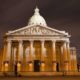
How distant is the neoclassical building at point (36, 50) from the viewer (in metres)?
55.6

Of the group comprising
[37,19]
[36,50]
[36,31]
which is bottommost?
[36,50]

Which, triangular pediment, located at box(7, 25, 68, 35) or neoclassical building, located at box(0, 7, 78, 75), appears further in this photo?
triangular pediment, located at box(7, 25, 68, 35)

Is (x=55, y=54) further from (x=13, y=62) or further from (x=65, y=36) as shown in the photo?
(x=13, y=62)

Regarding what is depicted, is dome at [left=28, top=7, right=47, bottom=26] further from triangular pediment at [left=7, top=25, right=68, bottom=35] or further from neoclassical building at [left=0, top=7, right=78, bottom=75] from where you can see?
triangular pediment at [left=7, top=25, right=68, bottom=35]

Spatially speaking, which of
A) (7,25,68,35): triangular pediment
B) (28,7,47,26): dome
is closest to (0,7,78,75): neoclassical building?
(7,25,68,35): triangular pediment

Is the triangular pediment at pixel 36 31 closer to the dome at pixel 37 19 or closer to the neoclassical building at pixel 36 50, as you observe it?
the neoclassical building at pixel 36 50

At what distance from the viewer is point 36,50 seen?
57594 millimetres

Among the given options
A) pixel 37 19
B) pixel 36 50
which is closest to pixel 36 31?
pixel 36 50

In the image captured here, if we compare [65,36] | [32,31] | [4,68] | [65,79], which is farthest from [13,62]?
[65,79]

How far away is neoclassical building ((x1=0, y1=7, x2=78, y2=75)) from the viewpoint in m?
55.6

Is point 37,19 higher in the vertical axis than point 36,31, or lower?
higher

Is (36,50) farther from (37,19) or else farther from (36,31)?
(37,19)

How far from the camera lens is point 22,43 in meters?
56.3

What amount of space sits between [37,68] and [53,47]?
16.9 ft
